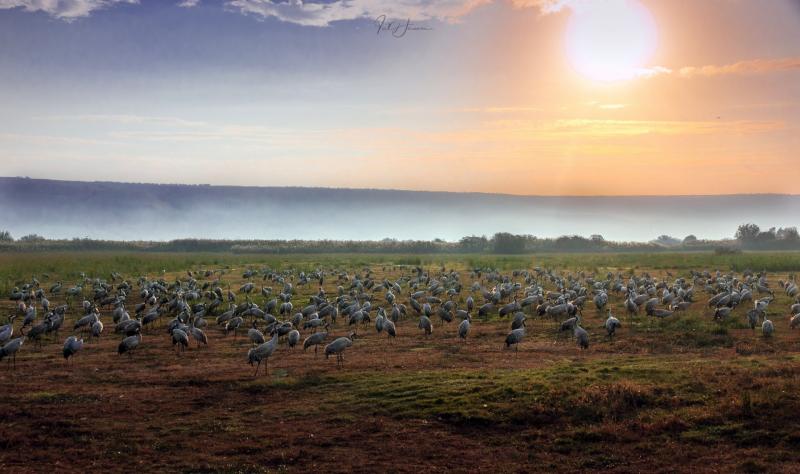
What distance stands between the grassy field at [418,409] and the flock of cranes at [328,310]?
770mm

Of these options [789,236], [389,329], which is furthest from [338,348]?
[789,236]

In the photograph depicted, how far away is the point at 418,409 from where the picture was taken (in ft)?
47.3

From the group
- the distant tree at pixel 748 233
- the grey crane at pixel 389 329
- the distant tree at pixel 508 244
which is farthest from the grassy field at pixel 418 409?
the distant tree at pixel 748 233

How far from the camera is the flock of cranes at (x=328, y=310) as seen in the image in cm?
2144

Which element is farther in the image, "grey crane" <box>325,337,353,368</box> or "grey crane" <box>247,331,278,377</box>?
"grey crane" <box>325,337,353,368</box>

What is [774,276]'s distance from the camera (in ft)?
152

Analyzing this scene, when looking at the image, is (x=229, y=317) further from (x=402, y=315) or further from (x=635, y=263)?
(x=635, y=263)

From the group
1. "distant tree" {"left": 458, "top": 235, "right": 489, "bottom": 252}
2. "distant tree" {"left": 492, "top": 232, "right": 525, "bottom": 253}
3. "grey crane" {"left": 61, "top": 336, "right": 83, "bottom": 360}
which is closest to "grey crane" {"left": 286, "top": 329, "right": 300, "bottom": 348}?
"grey crane" {"left": 61, "top": 336, "right": 83, "bottom": 360}

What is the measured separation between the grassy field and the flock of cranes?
77 cm

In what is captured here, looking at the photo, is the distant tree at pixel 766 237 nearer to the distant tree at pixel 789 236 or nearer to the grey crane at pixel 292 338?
the distant tree at pixel 789 236

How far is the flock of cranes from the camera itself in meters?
21.4

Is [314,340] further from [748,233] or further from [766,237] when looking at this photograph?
[748,233]

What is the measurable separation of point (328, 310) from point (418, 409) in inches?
476

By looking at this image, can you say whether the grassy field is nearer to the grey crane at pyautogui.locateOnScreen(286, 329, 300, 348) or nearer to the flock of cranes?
the grey crane at pyautogui.locateOnScreen(286, 329, 300, 348)
